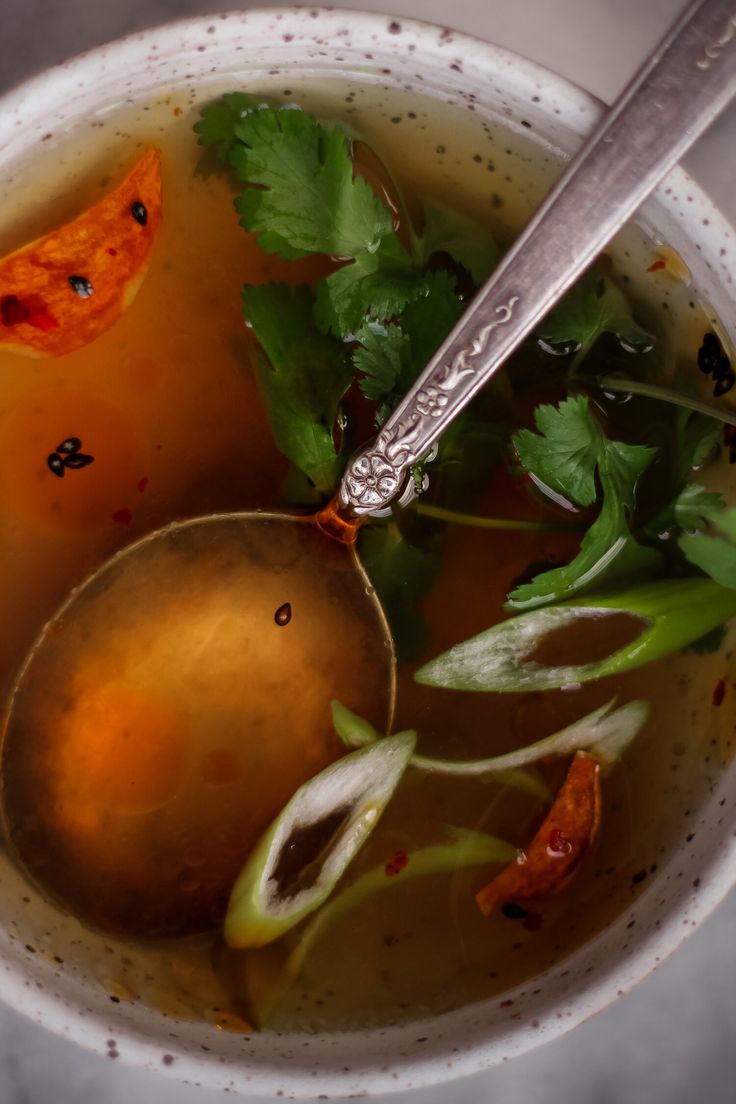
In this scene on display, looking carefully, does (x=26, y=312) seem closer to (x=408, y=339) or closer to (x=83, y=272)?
(x=83, y=272)

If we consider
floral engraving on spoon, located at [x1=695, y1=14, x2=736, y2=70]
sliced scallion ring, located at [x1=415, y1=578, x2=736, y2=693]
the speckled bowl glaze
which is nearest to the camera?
floral engraving on spoon, located at [x1=695, y1=14, x2=736, y2=70]

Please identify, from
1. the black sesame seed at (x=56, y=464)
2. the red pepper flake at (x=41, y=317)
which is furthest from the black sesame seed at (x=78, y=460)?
the red pepper flake at (x=41, y=317)

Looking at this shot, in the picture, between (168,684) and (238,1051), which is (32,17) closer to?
(168,684)

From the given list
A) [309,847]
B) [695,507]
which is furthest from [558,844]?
[695,507]

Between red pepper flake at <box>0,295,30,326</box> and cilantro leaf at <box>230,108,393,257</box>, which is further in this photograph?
red pepper flake at <box>0,295,30,326</box>

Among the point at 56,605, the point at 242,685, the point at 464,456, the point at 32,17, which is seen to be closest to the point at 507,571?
the point at 464,456

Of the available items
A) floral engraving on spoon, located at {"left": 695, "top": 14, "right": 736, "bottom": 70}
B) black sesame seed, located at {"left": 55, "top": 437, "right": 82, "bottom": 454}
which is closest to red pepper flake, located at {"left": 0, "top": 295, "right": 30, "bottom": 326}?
black sesame seed, located at {"left": 55, "top": 437, "right": 82, "bottom": 454}

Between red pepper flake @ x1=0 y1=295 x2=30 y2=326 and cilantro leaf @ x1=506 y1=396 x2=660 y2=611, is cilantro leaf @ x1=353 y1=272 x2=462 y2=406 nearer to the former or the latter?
cilantro leaf @ x1=506 y1=396 x2=660 y2=611
